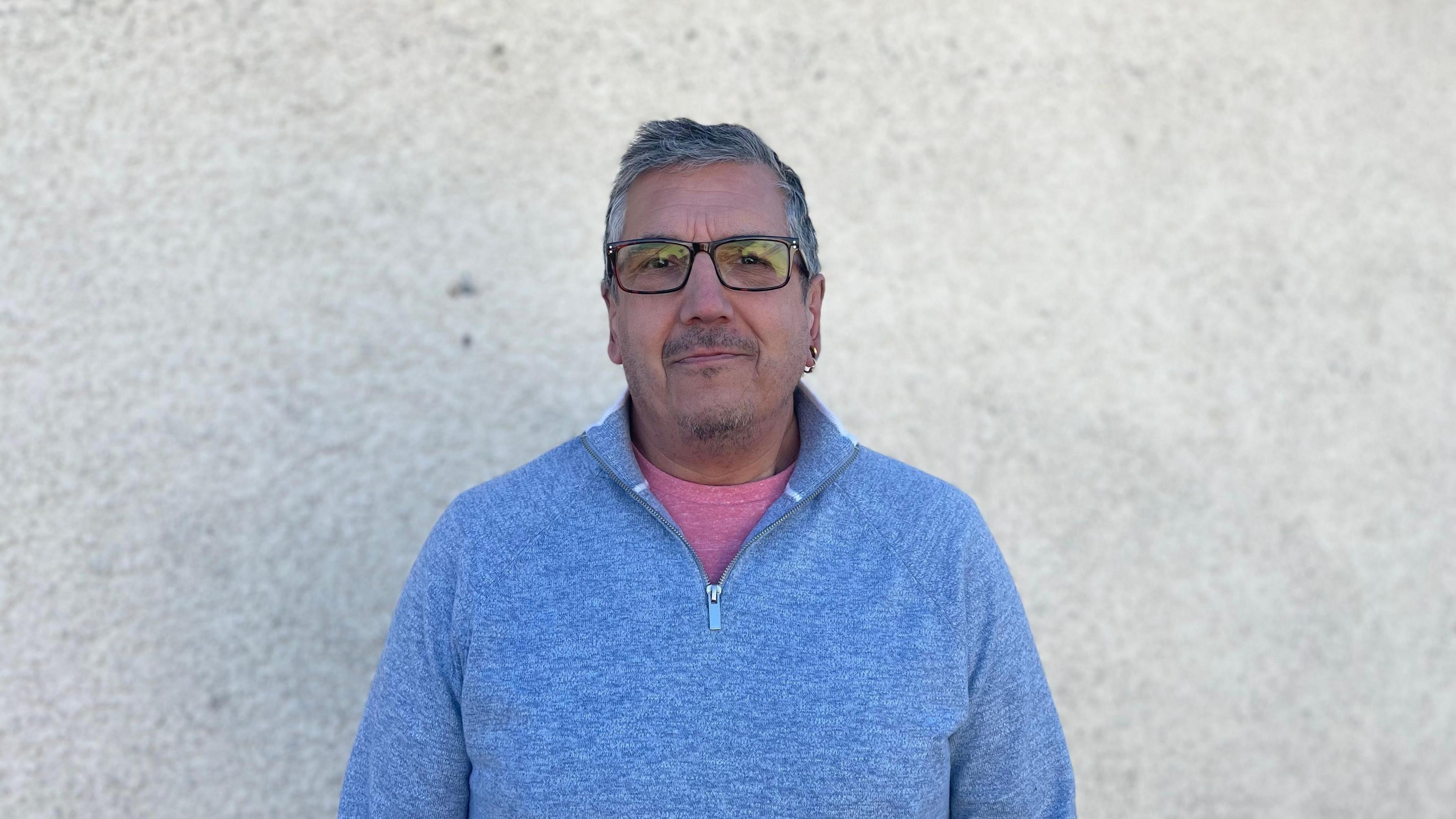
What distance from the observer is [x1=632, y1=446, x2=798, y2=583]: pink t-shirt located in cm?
167

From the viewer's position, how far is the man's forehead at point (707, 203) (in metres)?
1.68

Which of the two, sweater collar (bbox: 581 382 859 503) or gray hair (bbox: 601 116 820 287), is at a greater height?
gray hair (bbox: 601 116 820 287)

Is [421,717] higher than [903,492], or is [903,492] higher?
[903,492]

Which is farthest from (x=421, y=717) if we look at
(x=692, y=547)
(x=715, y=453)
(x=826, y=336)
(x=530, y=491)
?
(x=826, y=336)

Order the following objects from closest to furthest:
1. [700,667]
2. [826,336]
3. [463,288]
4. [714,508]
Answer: [700,667] < [714,508] < [463,288] < [826,336]

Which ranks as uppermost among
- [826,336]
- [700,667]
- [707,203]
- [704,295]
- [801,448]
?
[707,203]

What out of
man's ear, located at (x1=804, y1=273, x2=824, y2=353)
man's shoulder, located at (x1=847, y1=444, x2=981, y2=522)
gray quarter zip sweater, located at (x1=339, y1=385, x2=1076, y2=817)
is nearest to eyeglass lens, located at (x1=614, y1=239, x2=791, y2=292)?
man's ear, located at (x1=804, y1=273, x2=824, y2=353)

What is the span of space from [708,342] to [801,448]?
295 millimetres

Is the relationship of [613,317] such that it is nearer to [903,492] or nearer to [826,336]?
[903,492]

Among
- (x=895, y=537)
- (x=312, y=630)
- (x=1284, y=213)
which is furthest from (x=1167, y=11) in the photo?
(x=312, y=630)

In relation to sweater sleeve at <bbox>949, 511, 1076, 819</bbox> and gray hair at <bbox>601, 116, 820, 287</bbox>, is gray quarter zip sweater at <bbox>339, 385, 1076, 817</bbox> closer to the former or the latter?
sweater sleeve at <bbox>949, 511, 1076, 819</bbox>

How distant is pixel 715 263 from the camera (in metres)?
1.66

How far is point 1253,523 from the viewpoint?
2.90 m

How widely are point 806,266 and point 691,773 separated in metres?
0.91
